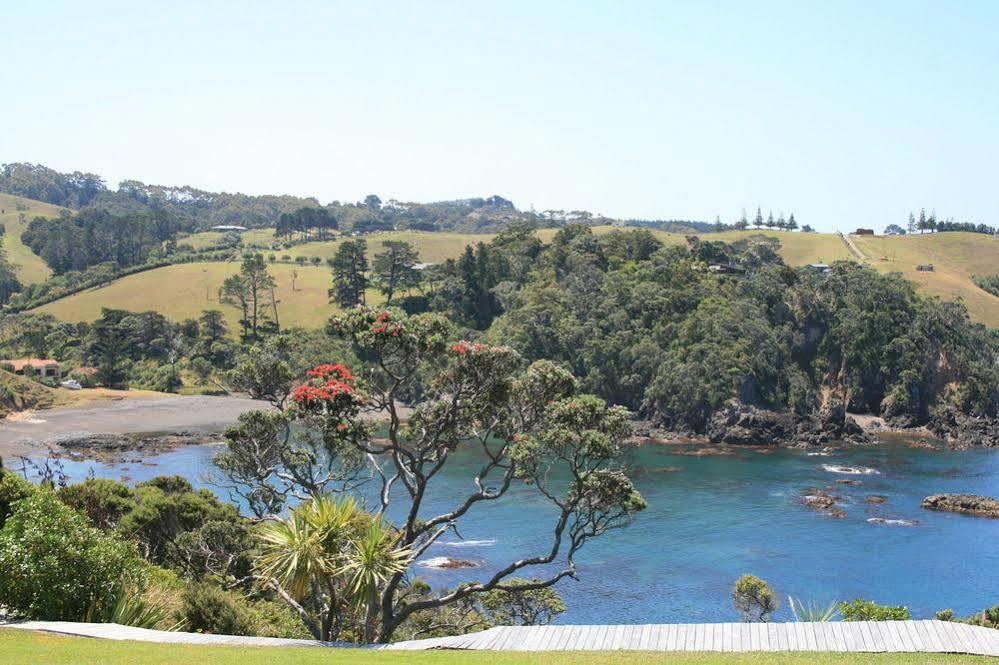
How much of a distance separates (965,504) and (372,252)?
119 meters

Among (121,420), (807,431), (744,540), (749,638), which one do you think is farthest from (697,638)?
(121,420)

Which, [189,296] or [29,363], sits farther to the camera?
[189,296]

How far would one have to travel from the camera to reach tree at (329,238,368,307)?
126m

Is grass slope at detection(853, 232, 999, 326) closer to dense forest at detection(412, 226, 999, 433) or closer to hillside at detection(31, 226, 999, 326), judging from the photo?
hillside at detection(31, 226, 999, 326)

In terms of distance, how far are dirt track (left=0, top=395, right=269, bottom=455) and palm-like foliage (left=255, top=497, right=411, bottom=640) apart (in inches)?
2459

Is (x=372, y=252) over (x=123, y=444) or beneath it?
over

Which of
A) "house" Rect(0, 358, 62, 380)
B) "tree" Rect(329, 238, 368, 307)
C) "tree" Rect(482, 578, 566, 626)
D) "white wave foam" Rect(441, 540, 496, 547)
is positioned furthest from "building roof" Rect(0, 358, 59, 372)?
"tree" Rect(482, 578, 566, 626)

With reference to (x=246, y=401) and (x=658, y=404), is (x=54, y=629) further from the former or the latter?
(x=246, y=401)

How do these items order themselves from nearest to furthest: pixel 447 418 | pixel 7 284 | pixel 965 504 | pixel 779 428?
pixel 447 418, pixel 965 504, pixel 779 428, pixel 7 284

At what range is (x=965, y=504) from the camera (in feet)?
197

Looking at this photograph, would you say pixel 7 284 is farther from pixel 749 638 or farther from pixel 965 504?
pixel 749 638

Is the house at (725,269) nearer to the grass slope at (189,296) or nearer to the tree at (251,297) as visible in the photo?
the grass slope at (189,296)

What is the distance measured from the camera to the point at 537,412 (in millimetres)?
23844

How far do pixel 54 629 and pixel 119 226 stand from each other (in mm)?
159926
